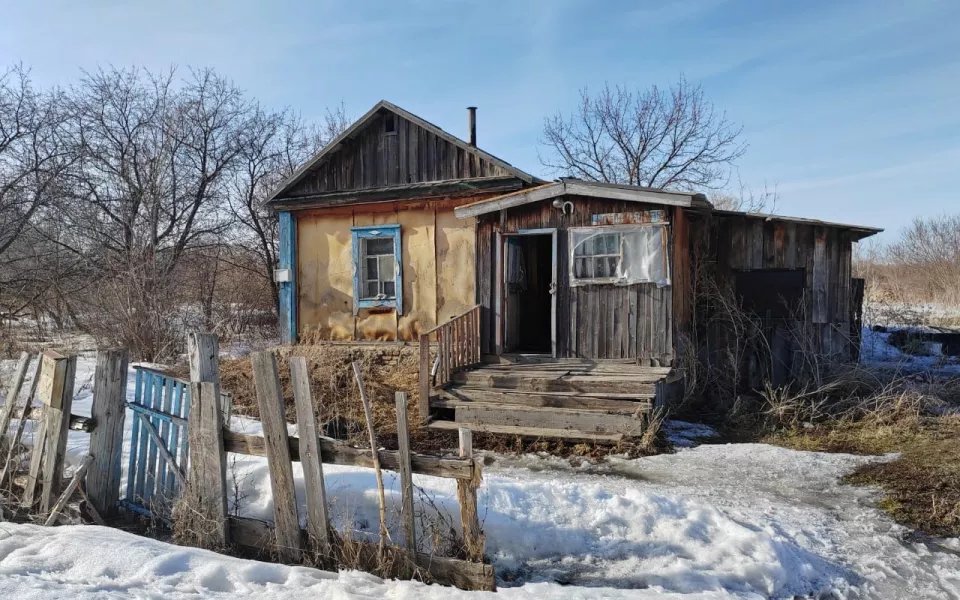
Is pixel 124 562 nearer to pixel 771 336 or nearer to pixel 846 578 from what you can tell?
pixel 846 578

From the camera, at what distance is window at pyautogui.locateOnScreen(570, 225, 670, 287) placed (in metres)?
9.73

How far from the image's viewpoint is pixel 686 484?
263 inches

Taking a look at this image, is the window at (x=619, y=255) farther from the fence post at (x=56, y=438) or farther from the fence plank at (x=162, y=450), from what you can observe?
the fence post at (x=56, y=438)

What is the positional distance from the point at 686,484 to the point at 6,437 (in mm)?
6489

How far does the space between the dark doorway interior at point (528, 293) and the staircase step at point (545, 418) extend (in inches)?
78.5

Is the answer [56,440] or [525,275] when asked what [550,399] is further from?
[56,440]

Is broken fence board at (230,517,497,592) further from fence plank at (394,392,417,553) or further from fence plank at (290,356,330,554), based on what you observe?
fence plank at (290,356,330,554)

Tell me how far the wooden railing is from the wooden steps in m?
0.15

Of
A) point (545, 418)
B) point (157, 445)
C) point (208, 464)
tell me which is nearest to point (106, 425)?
point (157, 445)

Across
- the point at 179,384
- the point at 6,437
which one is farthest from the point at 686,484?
the point at 6,437

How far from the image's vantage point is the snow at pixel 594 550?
404 cm

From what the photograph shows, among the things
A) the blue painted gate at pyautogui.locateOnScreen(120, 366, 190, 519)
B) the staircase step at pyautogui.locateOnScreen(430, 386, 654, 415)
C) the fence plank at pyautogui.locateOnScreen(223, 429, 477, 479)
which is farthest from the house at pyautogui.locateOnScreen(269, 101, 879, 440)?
the fence plank at pyautogui.locateOnScreen(223, 429, 477, 479)

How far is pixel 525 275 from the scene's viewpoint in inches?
481

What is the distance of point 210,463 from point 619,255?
6.82 m
